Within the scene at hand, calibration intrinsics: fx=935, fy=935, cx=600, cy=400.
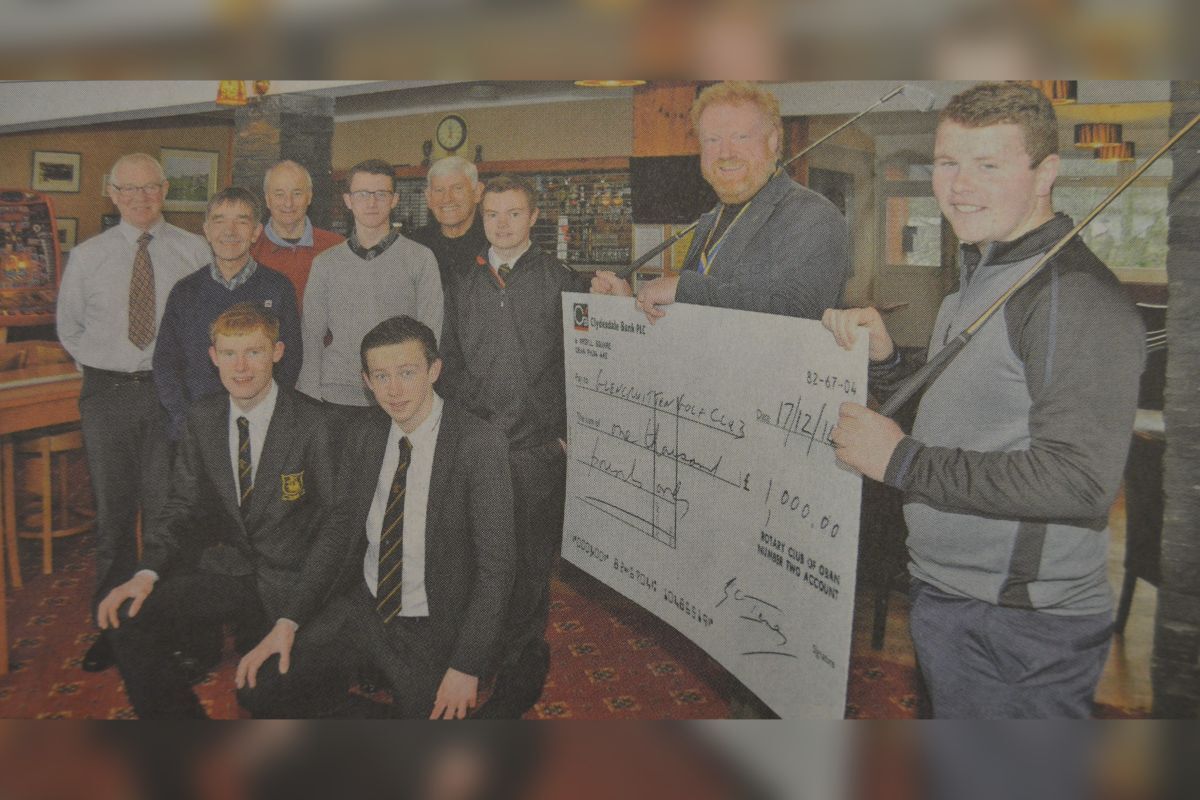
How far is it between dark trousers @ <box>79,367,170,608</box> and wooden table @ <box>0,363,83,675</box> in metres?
0.06

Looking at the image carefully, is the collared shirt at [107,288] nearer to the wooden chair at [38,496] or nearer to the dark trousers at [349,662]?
the wooden chair at [38,496]

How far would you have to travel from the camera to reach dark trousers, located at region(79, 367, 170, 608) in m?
2.58

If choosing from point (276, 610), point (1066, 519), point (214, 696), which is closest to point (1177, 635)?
point (1066, 519)

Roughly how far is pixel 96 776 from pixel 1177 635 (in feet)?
9.72

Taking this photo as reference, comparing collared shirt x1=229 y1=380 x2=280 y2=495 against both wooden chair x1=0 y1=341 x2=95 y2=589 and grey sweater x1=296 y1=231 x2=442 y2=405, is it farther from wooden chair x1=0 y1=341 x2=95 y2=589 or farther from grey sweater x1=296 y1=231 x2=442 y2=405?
wooden chair x1=0 y1=341 x2=95 y2=589

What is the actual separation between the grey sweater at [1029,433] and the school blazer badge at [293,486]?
1515 millimetres

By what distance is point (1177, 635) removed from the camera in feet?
7.78

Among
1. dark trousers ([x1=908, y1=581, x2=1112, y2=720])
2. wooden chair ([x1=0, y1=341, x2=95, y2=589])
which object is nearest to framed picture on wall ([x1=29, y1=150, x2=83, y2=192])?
wooden chair ([x1=0, y1=341, x2=95, y2=589])

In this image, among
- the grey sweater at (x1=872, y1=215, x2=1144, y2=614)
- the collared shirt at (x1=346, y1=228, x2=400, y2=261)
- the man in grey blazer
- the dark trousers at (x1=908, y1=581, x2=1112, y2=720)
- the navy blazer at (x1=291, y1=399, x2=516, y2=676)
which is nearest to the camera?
the grey sweater at (x1=872, y1=215, x2=1144, y2=614)

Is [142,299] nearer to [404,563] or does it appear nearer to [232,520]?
[232,520]

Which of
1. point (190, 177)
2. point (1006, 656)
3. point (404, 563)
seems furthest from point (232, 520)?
point (1006, 656)

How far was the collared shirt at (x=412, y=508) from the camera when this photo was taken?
250 cm

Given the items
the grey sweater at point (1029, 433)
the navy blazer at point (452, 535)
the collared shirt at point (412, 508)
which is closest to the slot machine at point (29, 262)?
the navy blazer at point (452, 535)
